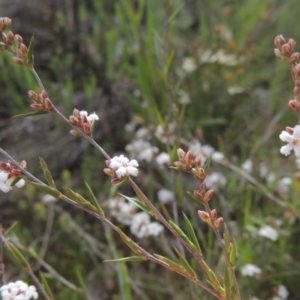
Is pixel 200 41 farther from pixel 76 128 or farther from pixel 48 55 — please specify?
pixel 76 128

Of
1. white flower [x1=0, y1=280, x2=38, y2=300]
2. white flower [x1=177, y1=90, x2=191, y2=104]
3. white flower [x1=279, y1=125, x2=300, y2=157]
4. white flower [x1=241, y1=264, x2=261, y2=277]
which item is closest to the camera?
white flower [x1=279, y1=125, x2=300, y2=157]

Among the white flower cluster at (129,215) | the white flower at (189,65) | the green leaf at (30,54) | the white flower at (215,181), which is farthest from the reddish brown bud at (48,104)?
the white flower at (189,65)

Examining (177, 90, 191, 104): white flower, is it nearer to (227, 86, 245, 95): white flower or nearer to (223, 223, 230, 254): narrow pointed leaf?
(227, 86, 245, 95): white flower

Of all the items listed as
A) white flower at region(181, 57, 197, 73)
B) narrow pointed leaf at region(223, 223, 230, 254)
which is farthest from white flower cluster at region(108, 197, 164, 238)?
white flower at region(181, 57, 197, 73)

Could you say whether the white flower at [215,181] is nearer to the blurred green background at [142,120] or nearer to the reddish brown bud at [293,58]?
the blurred green background at [142,120]

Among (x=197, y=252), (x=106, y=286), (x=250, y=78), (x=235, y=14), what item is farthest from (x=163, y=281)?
(x=235, y=14)

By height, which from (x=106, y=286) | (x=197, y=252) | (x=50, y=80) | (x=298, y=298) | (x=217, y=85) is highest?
(x=197, y=252)
